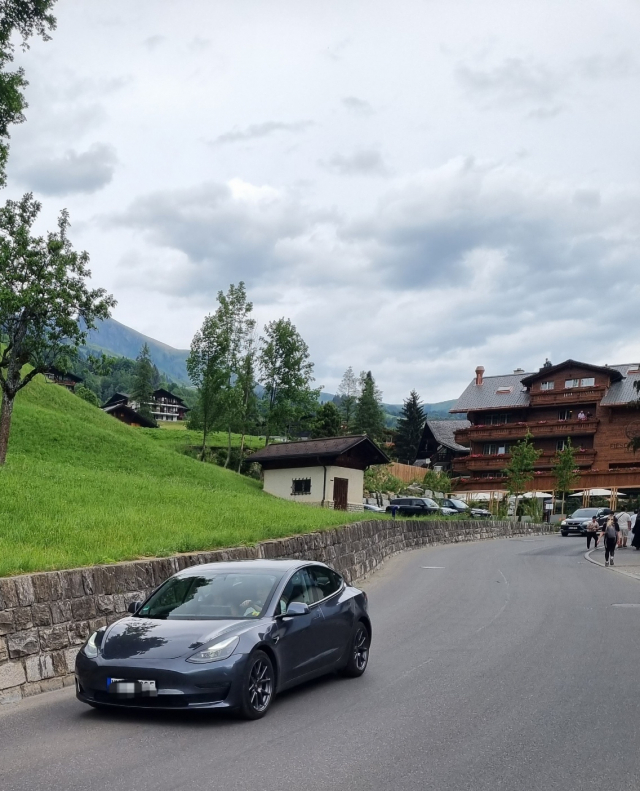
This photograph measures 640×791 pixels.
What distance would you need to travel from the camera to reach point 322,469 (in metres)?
53.9

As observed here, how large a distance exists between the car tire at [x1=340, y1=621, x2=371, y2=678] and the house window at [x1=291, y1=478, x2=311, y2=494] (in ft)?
144

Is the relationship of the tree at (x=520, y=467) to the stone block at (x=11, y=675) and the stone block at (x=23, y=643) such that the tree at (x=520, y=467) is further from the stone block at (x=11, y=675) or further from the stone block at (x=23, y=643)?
the stone block at (x=11, y=675)

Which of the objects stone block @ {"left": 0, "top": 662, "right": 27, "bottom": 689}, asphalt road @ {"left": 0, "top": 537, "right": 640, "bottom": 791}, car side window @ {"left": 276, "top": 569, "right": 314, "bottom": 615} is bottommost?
asphalt road @ {"left": 0, "top": 537, "right": 640, "bottom": 791}

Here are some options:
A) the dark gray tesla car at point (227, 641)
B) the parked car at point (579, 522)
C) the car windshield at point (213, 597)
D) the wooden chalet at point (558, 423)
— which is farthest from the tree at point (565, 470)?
the car windshield at point (213, 597)

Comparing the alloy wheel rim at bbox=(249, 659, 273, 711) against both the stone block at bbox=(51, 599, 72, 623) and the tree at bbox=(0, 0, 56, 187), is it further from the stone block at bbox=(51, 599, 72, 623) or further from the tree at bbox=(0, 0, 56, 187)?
the tree at bbox=(0, 0, 56, 187)

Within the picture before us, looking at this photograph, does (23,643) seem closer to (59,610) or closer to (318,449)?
(59,610)

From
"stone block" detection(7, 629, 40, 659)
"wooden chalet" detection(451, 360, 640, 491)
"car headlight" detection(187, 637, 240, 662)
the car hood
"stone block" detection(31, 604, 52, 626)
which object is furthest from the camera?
"wooden chalet" detection(451, 360, 640, 491)

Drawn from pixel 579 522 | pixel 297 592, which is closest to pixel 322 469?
pixel 579 522

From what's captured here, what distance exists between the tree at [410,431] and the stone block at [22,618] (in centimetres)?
11209

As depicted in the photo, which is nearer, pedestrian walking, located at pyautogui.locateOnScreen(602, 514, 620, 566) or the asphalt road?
the asphalt road

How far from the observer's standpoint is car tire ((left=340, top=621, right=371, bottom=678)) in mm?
10359

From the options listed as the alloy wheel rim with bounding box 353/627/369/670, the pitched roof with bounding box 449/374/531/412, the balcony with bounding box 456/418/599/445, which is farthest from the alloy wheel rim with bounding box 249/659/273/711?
the pitched roof with bounding box 449/374/531/412

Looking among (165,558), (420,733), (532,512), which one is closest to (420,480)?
(532,512)

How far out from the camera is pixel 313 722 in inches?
319
